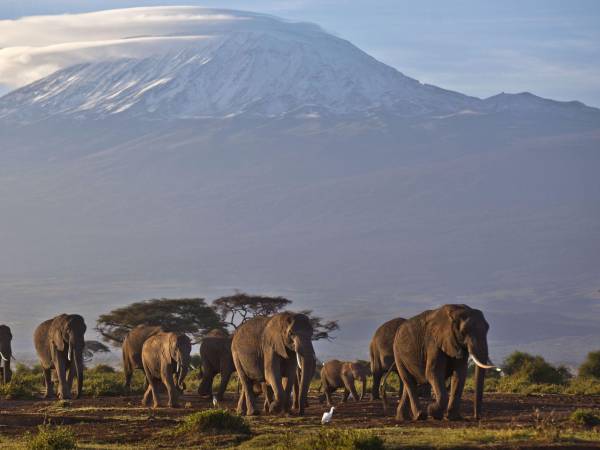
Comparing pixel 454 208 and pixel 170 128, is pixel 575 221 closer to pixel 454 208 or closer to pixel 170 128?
pixel 454 208

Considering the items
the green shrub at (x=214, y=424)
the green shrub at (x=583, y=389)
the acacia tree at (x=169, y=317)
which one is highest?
the acacia tree at (x=169, y=317)

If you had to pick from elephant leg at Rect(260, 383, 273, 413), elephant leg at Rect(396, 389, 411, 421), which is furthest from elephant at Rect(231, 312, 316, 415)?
elephant leg at Rect(396, 389, 411, 421)

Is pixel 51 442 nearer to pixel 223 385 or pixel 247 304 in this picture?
pixel 223 385

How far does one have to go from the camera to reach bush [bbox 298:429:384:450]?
1480cm

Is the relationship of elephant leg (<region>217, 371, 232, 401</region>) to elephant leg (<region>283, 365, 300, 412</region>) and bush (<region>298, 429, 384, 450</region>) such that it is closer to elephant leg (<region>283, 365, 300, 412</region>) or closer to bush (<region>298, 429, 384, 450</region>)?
elephant leg (<region>283, 365, 300, 412</region>)

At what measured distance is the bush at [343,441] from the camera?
14.8 m

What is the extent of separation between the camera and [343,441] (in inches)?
587

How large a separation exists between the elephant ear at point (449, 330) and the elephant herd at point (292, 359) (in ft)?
0.04

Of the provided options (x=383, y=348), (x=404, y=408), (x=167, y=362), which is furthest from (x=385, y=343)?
(x=404, y=408)

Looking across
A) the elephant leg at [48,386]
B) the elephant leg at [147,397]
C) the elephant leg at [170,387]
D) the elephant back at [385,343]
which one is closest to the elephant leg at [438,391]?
the elephant back at [385,343]

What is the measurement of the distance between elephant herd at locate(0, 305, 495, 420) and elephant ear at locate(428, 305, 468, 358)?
0.04ft

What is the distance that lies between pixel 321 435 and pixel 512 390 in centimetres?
1289

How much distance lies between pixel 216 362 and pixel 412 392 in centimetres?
743

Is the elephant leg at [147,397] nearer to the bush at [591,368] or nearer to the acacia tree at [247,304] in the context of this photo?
the bush at [591,368]
